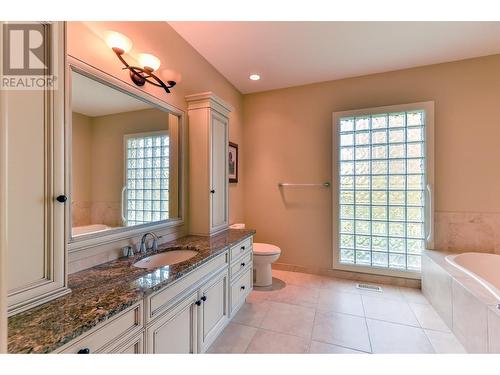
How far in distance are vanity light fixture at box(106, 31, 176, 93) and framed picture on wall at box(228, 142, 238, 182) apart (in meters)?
1.32

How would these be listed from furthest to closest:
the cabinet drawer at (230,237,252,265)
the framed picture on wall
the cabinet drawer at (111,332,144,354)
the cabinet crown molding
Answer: the framed picture on wall < the cabinet crown molding < the cabinet drawer at (230,237,252,265) < the cabinet drawer at (111,332,144,354)

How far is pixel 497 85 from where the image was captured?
7.78 ft

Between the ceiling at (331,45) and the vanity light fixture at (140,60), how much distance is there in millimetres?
616

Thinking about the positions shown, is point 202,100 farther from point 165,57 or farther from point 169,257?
point 169,257

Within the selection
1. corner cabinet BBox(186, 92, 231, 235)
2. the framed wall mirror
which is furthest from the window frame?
the framed wall mirror

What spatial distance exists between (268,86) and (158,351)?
3114 millimetres

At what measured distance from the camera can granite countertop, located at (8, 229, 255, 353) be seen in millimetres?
694

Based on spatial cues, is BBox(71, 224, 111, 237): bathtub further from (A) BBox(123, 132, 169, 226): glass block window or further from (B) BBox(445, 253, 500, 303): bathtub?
(B) BBox(445, 253, 500, 303): bathtub

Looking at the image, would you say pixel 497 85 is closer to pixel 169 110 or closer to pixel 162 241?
pixel 169 110

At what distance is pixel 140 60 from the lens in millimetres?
1589

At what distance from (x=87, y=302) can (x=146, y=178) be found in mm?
1018

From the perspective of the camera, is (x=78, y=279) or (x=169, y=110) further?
(x=169, y=110)

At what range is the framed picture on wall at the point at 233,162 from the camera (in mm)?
2982
